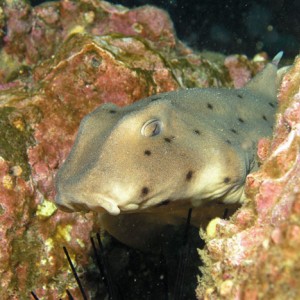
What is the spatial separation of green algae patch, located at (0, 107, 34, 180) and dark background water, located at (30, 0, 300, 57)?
9490mm

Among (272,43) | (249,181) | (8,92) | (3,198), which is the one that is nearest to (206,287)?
(249,181)

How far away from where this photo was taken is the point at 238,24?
597 inches

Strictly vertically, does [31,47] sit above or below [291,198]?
below

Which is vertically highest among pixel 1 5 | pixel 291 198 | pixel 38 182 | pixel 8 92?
pixel 291 198

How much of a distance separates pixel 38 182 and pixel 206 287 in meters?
3.10

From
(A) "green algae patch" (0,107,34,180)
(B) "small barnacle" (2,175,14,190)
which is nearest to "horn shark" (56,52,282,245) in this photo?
(B) "small barnacle" (2,175,14,190)

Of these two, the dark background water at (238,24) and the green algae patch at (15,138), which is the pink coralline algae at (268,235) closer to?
the green algae patch at (15,138)

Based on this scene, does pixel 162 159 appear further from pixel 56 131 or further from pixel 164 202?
pixel 56 131

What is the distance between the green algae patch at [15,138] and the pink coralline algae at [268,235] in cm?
295

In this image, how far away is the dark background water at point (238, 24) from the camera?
12.9 meters

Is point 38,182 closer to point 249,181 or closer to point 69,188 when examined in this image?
point 69,188

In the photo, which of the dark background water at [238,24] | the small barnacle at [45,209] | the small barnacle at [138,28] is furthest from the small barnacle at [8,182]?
the dark background water at [238,24]

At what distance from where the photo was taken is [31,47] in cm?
833

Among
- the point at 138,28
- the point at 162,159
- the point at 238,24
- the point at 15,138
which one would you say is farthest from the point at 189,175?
the point at 238,24
